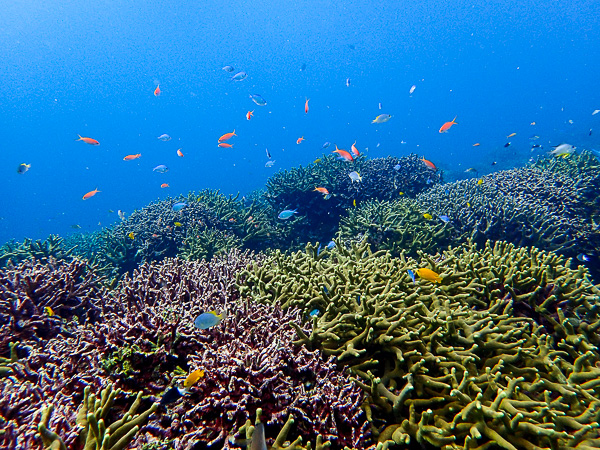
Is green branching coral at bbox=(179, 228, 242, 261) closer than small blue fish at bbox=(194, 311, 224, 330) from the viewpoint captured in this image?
No

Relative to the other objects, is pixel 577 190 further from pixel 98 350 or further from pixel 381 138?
pixel 381 138

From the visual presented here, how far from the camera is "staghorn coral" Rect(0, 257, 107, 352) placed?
3.49 meters

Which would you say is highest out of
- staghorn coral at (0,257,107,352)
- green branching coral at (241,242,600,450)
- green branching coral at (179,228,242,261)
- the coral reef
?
the coral reef

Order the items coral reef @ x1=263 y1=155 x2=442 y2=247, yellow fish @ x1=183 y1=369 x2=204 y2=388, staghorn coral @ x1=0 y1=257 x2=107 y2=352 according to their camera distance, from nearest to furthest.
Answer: yellow fish @ x1=183 y1=369 x2=204 y2=388 < staghorn coral @ x1=0 y1=257 x2=107 y2=352 < coral reef @ x1=263 y1=155 x2=442 y2=247

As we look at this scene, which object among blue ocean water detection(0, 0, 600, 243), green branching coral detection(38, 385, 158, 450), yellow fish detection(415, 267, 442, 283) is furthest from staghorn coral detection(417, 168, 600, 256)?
blue ocean water detection(0, 0, 600, 243)

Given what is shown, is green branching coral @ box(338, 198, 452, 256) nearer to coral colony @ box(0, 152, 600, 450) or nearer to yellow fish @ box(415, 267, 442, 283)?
coral colony @ box(0, 152, 600, 450)

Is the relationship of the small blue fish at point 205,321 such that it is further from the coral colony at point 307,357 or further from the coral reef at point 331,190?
the coral reef at point 331,190

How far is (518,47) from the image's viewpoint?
13788 cm

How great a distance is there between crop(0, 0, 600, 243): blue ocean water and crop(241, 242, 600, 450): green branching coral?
3171 inches

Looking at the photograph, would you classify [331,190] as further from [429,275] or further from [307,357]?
[307,357]

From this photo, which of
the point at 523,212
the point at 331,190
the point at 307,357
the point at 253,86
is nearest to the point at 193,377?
the point at 307,357

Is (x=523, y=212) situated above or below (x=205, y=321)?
above

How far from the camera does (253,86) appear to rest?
8612 centimetres

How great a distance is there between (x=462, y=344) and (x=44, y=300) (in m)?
5.43
